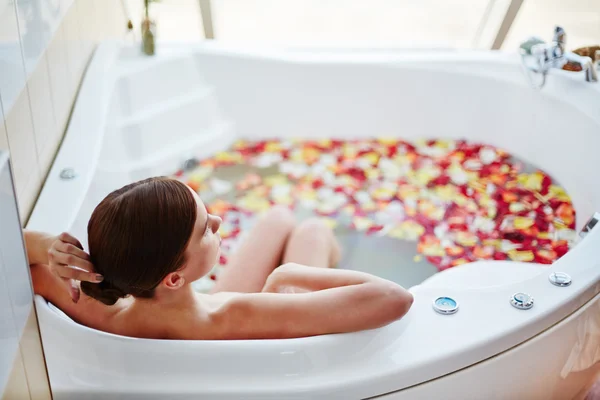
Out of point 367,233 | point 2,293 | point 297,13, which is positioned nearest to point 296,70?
point 367,233

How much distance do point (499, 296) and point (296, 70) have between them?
4.81 ft

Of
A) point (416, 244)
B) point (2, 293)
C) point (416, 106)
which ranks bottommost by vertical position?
point (416, 244)

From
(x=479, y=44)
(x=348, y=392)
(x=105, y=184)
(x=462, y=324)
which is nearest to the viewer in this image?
(x=348, y=392)

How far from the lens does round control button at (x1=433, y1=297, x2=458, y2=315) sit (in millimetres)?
1278

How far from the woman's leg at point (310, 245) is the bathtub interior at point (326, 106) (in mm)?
737

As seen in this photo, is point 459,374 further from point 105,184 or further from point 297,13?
point 297,13

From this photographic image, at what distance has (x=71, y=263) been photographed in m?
1.09

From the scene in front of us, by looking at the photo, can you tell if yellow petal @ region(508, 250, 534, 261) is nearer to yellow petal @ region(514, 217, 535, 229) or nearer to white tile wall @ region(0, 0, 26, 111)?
yellow petal @ region(514, 217, 535, 229)

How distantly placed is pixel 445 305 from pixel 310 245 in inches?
19.8

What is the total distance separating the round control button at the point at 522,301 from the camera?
1277 millimetres

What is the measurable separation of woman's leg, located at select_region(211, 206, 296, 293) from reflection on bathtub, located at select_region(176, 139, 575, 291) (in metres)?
0.30

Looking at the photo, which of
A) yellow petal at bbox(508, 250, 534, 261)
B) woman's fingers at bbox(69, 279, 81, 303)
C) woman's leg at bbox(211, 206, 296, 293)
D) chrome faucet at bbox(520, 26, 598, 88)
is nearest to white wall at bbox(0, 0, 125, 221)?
woman's fingers at bbox(69, 279, 81, 303)

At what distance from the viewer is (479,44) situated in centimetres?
330

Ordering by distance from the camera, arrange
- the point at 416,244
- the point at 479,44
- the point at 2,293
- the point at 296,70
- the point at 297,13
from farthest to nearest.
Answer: the point at 297,13 < the point at 479,44 < the point at 296,70 < the point at 416,244 < the point at 2,293
